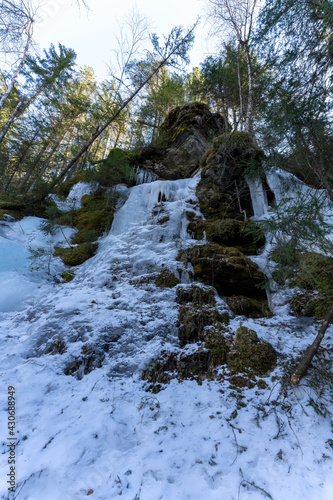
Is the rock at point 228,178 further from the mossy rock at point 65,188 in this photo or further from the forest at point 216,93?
the mossy rock at point 65,188

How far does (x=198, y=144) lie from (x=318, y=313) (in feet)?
37.6

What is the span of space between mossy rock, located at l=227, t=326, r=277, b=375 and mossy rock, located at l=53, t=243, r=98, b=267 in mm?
5933

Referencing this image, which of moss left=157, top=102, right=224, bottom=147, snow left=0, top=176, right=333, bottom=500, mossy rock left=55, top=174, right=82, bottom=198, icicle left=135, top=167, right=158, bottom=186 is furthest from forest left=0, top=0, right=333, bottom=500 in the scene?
moss left=157, top=102, right=224, bottom=147

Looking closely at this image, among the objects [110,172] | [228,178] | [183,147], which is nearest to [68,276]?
[110,172]

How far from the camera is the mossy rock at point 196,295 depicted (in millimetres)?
4734

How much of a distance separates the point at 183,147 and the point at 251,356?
40.0ft

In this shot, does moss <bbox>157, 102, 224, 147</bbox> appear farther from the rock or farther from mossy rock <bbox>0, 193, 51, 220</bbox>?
mossy rock <bbox>0, 193, 51, 220</bbox>

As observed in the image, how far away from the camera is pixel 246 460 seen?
2.14m

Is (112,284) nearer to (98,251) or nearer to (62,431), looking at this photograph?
(98,251)

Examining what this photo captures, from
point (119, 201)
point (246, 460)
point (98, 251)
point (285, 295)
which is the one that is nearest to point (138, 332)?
point (246, 460)

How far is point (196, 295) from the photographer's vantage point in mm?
4828

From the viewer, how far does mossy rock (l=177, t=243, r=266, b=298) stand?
5223 mm

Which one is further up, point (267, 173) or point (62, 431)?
point (267, 173)

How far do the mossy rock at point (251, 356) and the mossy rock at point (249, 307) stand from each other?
96cm
